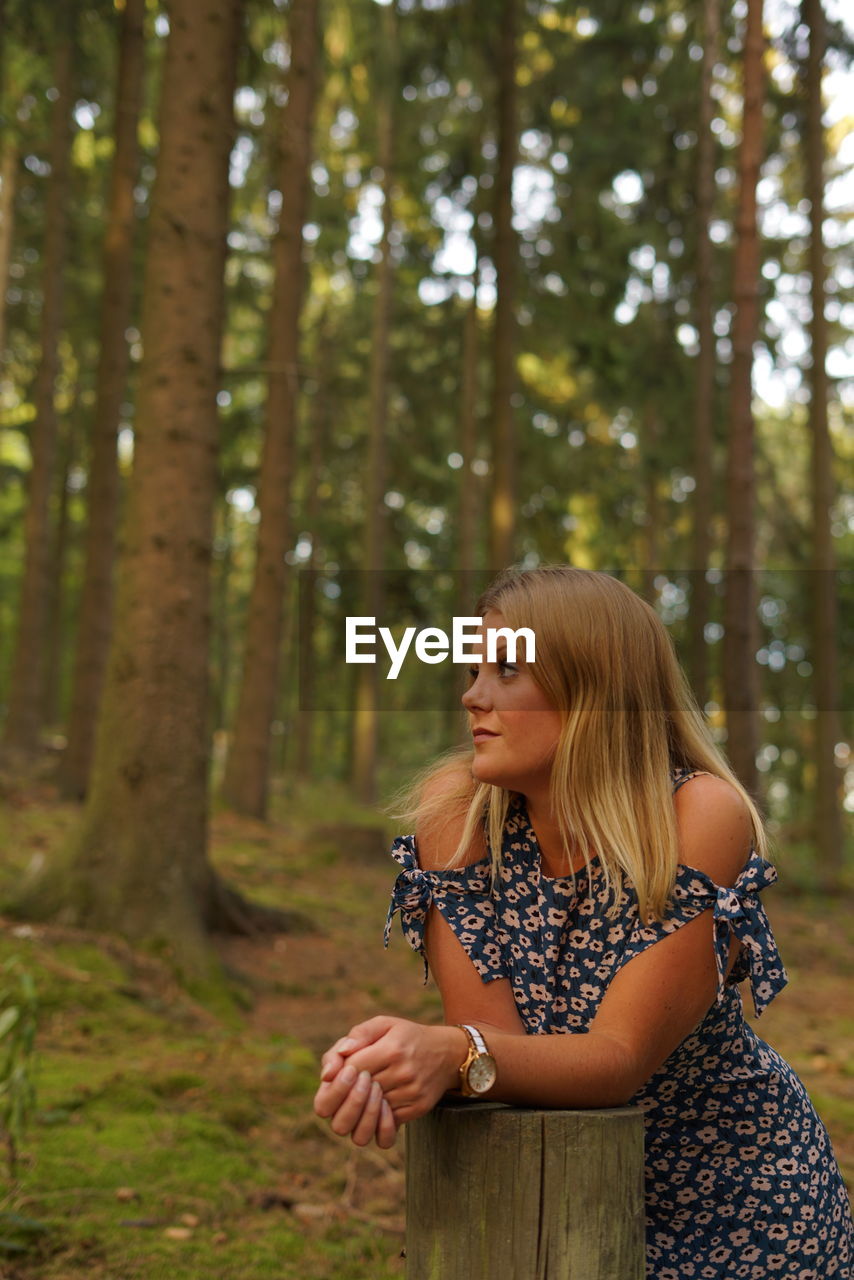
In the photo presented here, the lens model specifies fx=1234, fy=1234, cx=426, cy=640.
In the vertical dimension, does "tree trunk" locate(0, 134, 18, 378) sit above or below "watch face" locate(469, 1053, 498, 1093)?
above

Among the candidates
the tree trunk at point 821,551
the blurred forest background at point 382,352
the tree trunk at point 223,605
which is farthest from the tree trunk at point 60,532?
the tree trunk at point 821,551

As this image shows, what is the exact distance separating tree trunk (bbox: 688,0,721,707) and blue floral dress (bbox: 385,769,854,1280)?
14.0 meters

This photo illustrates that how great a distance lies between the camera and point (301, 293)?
43.9 ft

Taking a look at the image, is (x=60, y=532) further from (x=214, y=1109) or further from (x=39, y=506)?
(x=214, y=1109)

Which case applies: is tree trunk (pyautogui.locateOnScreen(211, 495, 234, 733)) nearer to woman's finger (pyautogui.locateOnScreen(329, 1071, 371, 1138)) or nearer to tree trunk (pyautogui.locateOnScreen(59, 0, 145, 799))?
tree trunk (pyautogui.locateOnScreen(59, 0, 145, 799))

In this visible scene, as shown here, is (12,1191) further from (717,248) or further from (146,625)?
(717,248)

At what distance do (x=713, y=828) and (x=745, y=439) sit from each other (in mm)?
10105

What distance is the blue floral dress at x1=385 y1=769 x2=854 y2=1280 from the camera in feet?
7.40

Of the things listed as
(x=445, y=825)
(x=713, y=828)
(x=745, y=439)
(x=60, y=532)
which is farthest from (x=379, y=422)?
(x=713, y=828)

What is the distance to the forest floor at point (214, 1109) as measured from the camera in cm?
394

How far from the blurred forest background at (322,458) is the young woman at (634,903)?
644 millimetres

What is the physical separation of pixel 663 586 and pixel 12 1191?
20827mm

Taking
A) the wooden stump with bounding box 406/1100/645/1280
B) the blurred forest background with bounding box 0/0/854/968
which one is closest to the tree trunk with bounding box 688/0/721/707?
the blurred forest background with bounding box 0/0/854/968

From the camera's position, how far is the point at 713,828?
2191 mm
